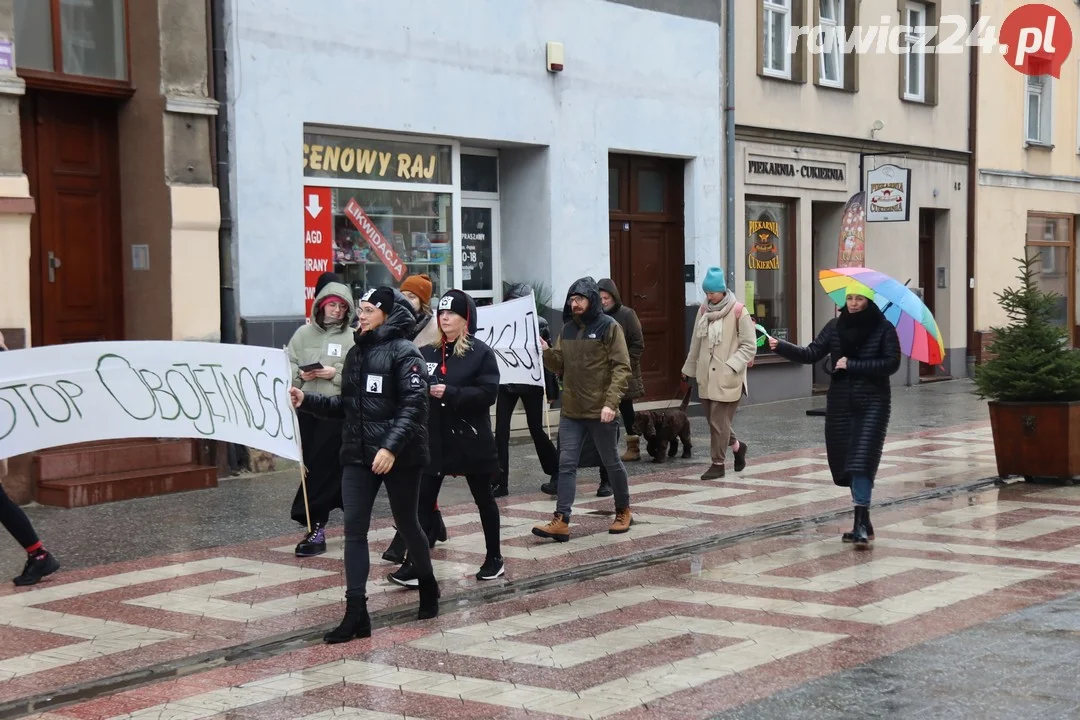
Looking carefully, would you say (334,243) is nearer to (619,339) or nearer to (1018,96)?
(619,339)

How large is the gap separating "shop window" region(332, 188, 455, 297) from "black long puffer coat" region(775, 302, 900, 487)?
6239 mm

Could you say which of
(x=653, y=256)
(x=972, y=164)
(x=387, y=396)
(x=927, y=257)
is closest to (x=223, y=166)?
(x=387, y=396)

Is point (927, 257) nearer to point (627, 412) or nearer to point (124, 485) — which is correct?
point (627, 412)

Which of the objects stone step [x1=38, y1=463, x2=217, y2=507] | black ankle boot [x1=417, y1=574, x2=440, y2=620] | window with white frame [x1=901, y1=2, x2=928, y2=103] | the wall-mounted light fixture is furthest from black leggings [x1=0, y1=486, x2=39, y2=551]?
window with white frame [x1=901, y1=2, x2=928, y2=103]

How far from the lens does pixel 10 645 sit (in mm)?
7180

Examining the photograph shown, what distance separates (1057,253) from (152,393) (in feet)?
79.1

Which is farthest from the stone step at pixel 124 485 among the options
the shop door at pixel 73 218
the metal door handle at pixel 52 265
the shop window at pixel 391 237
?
the shop window at pixel 391 237

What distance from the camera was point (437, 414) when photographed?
28.0 ft

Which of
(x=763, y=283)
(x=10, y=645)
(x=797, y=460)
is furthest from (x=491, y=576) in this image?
(x=763, y=283)

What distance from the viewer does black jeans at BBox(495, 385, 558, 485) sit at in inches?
484

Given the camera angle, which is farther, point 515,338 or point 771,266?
point 771,266

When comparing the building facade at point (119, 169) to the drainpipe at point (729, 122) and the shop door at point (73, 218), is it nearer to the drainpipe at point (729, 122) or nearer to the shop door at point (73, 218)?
the shop door at point (73, 218)

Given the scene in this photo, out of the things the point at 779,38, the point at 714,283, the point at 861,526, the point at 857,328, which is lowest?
the point at 861,526

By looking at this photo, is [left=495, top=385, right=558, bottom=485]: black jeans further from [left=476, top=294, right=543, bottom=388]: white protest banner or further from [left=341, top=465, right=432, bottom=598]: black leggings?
[left=341, top=465, right=432, bottom=598]: black leggings
